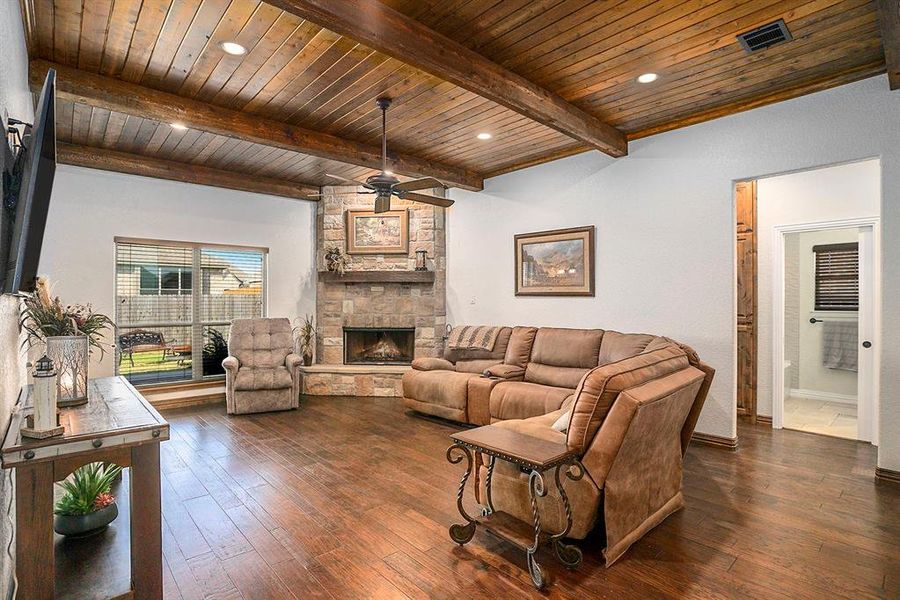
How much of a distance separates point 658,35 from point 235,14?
2.62 meters

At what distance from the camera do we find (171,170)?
18.6 ft

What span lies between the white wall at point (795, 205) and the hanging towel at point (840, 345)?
1.70m

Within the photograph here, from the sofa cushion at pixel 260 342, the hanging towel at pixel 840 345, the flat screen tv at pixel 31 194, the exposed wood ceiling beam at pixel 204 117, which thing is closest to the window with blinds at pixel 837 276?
the hanging towel at pixel 840 345

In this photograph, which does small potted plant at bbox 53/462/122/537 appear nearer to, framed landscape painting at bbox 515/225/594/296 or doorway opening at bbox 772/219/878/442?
framed landscape painting at bbox 515/225/594/296

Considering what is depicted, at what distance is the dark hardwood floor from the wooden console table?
408 millimetres

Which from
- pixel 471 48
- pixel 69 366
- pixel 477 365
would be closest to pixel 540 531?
pixel 69 366

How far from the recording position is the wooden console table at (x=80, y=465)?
64.1 inches

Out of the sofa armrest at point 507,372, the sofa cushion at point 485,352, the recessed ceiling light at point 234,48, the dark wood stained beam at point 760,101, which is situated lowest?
the sofa armrest at point 507,372

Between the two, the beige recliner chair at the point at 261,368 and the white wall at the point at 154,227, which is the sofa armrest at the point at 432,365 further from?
the white wall at the point at 154,227

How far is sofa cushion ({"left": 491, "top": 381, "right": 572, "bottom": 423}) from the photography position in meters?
4.22

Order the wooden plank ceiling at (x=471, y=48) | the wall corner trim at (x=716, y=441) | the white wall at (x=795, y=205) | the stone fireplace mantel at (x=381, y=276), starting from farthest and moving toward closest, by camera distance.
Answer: the stone fireplace mantel at (x=381, y=276) < the white wall at (x=795, y=205) < the wall corner trim at (x=716, y=441) < the wooden plank ceiling at (x=471, y=48)

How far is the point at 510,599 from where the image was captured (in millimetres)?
2055

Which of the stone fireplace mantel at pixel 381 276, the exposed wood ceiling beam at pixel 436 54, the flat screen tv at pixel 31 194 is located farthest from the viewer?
the stone fireplace mantel at pixel 381 276

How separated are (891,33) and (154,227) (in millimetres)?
6978
